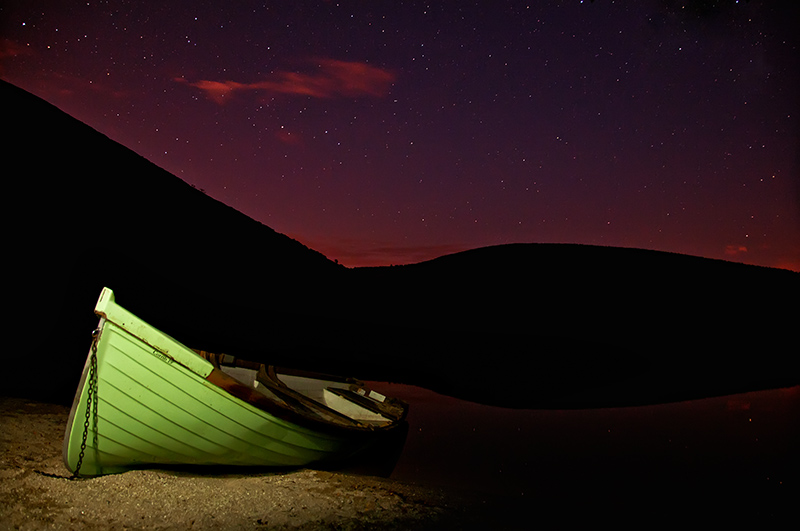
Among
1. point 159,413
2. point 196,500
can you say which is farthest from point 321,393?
point 159,413

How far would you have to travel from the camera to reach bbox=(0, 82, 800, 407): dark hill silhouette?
19.4 m

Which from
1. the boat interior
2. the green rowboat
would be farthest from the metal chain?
the boat interior

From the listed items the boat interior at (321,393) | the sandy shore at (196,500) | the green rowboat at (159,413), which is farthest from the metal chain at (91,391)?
the boat interior at (321,393)

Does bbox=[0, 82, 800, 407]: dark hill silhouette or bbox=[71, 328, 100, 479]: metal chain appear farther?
bbox=[0, 82, 800, 407]: dark hill silhouette

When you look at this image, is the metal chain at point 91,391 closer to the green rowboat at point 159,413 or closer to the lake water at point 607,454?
the green rowboat at point 159,413

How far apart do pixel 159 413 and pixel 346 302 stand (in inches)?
1518

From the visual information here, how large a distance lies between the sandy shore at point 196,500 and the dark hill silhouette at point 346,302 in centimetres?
593

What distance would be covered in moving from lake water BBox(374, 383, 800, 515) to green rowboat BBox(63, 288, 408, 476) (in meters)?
3.13

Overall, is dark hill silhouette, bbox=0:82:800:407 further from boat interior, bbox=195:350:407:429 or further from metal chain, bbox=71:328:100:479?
metal chain, bbox=71:328:100:479

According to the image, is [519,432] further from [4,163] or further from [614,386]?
[4,163]

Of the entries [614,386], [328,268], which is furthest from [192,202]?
[614,386]

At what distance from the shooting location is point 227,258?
41.6m

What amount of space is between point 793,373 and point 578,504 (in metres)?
28.1

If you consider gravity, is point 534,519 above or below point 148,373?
below
